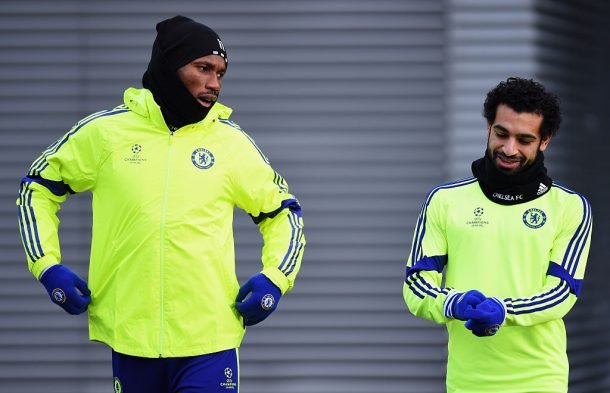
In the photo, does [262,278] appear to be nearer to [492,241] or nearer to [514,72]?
[492,241]

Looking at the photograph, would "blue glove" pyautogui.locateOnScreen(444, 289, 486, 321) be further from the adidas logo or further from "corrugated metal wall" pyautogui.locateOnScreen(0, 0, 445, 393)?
"corrugated metal wall" pyautogui.locateOnScreen(0, 0, 445, 393)

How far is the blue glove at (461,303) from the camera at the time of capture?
4387 mm

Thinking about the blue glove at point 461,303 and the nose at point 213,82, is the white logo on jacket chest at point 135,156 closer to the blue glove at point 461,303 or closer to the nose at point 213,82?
the nose at point 213,82

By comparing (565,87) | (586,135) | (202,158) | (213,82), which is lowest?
(586,135)

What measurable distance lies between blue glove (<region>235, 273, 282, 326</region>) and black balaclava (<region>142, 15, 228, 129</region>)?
2.25 ft

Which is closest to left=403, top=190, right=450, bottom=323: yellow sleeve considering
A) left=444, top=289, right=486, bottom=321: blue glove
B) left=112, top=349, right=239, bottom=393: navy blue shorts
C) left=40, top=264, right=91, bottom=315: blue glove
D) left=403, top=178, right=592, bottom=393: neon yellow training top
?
left=403, top=178, right=592, bottom=393: neon yellow training top

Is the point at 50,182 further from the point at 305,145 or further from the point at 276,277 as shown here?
the point at 305,145

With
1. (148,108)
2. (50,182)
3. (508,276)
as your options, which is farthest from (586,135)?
(50,182)

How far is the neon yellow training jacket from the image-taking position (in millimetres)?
4770

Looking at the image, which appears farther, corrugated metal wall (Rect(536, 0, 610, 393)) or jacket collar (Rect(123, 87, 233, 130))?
corrugated metal wall (Rect(536, 0, 610, 393))

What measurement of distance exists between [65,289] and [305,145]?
310 centimetres

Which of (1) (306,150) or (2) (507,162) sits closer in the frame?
(2) (507,162)

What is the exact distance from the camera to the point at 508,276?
4.62 metres

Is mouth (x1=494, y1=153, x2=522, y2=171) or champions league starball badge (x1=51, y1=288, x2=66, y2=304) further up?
mouth (x1=494, y1=153, x2=522, y2=171)
